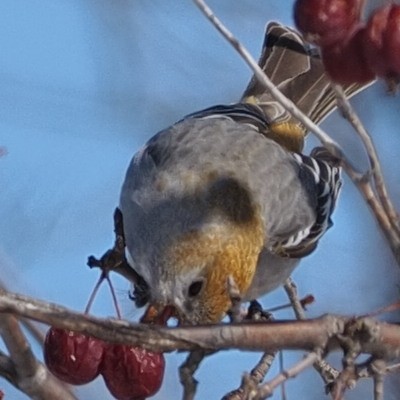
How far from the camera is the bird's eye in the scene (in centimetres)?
403

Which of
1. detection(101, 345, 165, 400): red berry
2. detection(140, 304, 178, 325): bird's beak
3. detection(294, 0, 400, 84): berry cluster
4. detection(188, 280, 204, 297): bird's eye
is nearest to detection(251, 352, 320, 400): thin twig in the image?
detection(294, 0, 400, 84): berry cluster

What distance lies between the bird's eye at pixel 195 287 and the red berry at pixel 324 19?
1676mm

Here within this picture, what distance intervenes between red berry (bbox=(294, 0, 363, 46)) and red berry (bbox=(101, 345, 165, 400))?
101cm

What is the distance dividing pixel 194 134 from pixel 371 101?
1173mm

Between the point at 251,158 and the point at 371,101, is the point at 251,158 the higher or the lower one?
the lower one

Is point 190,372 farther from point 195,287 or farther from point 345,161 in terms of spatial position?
point 195,287

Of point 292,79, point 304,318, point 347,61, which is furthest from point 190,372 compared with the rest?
point 292,79

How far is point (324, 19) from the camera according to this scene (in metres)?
2.49

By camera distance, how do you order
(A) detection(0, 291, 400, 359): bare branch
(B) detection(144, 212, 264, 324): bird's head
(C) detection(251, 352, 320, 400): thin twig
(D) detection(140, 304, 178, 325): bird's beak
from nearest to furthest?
(A) detection(0, 291, 400, 359): bare branch
(C) detection(251, 352, 320, 400): thin twig
(D) detection(140, 304, 178, 325): bird's beak
(B) detection(144, 212, 264, 324): bird's head

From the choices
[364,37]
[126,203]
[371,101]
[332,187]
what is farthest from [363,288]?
[364,37]

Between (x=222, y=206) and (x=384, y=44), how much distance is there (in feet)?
6.83

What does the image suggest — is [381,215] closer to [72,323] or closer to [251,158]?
[72,323]

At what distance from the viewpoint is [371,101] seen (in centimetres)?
556

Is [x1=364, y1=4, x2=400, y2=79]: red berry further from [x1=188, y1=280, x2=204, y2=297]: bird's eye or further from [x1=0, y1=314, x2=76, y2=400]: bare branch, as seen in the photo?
[x1=188, y1=280, x2=204, y2=297]: bird's eye
